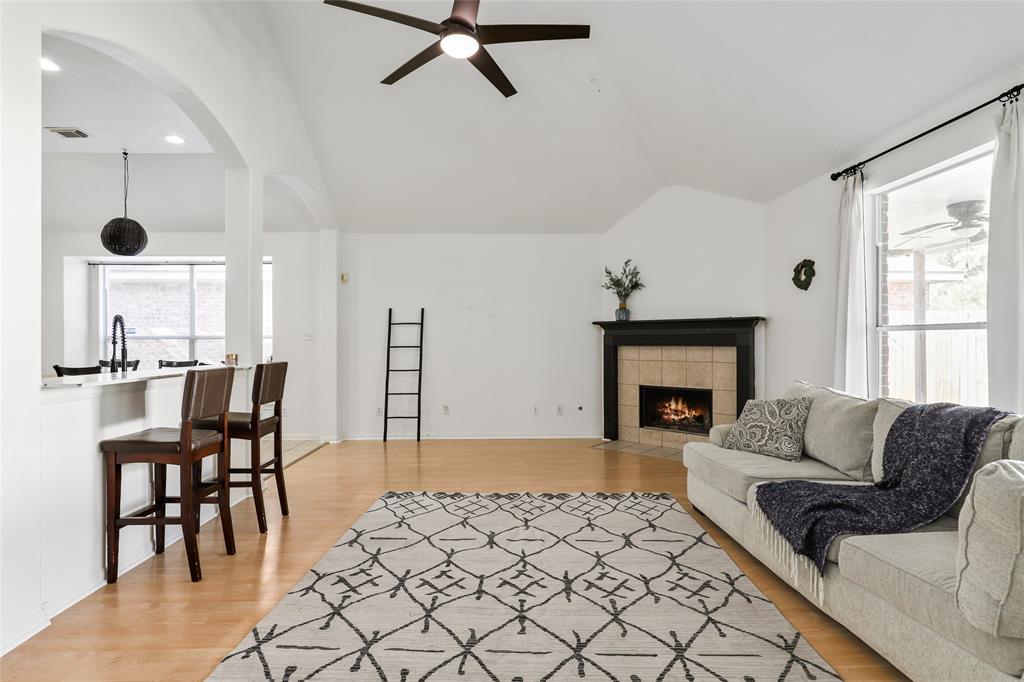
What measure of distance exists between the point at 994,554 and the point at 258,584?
2.92 metres

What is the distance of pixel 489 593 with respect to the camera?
2570 mm

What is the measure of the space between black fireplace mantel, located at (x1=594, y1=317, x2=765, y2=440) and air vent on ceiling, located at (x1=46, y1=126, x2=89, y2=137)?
5485 mm

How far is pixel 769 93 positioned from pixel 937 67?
1.03m

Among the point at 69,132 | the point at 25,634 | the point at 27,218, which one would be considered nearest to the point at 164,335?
the point at 69,132

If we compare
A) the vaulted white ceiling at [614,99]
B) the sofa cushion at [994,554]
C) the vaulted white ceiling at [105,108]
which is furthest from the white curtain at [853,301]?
the vaulted white ceiling at [105,108]

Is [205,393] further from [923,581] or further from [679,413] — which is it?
[679,413]

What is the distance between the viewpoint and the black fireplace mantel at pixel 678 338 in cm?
540

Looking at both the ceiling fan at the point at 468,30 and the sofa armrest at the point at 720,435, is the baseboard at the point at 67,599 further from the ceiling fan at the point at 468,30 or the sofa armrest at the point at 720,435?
the sofa armrest at the point at 720,435

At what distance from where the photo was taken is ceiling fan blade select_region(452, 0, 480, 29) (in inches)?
101

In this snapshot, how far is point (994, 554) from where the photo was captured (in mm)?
1570

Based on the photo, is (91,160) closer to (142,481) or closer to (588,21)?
(142,481)

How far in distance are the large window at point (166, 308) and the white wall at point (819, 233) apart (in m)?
6.71

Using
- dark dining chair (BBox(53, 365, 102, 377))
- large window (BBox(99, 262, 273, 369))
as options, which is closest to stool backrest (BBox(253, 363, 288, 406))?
dark dining chair (BBox(53, 365, 102, 377))

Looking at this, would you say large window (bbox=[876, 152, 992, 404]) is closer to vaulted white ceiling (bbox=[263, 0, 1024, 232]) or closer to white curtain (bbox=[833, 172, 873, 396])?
white curtain (bbox=[833, 172, 873, 396])
